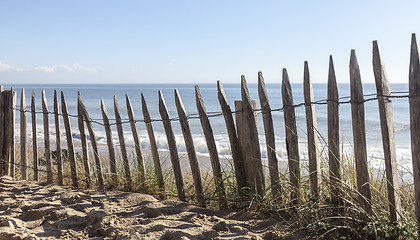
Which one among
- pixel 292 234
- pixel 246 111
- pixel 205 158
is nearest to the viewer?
pixel 292 234

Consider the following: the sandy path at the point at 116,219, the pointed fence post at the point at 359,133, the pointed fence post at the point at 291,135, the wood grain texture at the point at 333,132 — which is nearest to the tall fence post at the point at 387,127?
the pointed fence post at the point at 359,133

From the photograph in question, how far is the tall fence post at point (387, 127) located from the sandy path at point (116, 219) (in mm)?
860

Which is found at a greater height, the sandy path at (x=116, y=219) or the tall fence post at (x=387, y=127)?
the tall fence post at (x=387, y=127)

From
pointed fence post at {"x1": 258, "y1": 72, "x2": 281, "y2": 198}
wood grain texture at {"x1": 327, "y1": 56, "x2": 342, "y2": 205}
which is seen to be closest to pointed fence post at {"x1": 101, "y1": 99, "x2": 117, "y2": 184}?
pointed fence post at {"x1": 258, "y1": 72, "x2": 281, "y2": 198}

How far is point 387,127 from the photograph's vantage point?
8.48 feet

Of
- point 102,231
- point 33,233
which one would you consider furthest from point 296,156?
point 33,233

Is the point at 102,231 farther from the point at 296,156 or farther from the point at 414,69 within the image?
the point at 414,69

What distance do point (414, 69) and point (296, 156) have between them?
1202 millimetres

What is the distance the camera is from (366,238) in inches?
103

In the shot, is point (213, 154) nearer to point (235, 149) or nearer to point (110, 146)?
point (235, 149)

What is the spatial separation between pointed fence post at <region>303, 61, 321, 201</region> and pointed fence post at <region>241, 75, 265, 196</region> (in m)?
0.52

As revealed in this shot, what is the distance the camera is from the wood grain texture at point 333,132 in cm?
293

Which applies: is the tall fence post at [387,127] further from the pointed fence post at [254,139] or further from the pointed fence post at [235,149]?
the pointed fence post at [235,149]

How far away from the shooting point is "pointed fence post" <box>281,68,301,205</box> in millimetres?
3197
